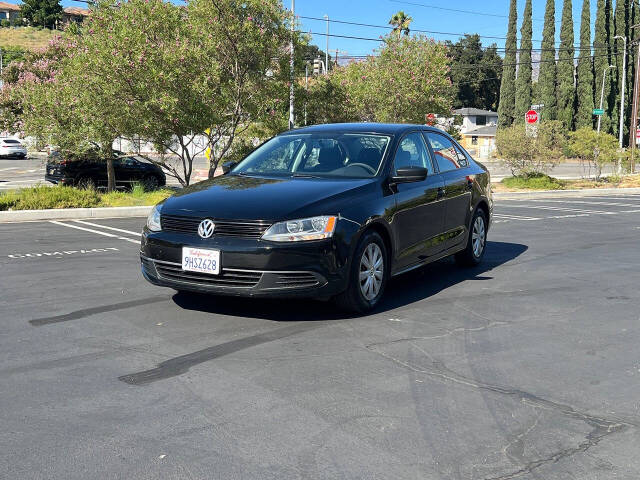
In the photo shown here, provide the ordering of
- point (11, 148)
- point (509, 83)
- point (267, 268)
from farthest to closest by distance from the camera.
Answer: point (509, 83)
point (11, 148)
point (267, 268)

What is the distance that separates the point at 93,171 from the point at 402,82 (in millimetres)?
10234

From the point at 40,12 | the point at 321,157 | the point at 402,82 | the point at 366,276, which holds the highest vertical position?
the point at 40,12

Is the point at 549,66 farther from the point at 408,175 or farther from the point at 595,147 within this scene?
the point at 408,175

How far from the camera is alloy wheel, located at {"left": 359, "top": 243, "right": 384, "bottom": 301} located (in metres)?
6.21

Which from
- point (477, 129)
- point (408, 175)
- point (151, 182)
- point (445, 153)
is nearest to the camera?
point (408, 175)

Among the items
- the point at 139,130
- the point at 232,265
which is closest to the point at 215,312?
the point at 232,265

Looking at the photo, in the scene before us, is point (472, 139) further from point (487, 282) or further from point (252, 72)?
point (487, 282)

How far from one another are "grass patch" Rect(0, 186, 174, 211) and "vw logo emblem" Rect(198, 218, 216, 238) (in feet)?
32.2

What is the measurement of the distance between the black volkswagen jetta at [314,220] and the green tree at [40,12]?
112 m

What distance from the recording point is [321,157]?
7078mm

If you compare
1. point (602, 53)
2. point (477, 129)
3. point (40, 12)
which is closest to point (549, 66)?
point (602, 53)

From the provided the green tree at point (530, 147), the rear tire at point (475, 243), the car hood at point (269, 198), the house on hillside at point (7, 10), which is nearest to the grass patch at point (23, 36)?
the house on hillside at point (7, 10)

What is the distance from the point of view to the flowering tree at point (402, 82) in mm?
23422

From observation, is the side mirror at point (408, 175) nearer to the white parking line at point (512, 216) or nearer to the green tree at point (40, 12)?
the white parking line at point (512, 216)
